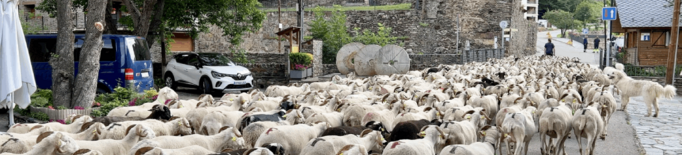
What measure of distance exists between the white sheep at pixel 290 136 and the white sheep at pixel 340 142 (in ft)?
1.90

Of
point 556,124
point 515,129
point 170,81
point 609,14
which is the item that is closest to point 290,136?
point 515,129

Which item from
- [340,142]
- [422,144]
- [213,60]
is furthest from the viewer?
[213,60]

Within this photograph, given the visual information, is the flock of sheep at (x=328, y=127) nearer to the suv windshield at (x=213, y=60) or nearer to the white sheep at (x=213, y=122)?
the white sheep at (x=213, y=122)

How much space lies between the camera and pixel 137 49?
1413cm

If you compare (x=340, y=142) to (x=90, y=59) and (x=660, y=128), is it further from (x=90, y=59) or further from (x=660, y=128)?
(x=660, y=128)

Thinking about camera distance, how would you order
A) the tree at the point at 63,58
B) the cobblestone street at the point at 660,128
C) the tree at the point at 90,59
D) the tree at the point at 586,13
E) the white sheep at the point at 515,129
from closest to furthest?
1. the white sheep at the point at 515,129
2. the cobblestone street at the point at 660,128
3. the tree at the point at 63,58
4. the tree at the point at 90,59
5. the tree at the point at 586,13

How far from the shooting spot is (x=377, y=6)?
140 ft

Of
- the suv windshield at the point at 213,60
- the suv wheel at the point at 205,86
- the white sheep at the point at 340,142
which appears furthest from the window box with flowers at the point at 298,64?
the white sheep at the point at 340,142

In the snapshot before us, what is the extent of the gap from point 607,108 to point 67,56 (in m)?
9.65

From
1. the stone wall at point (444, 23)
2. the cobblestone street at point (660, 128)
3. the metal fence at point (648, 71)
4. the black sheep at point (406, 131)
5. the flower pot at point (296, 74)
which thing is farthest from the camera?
the stone wall at point (444, 23)

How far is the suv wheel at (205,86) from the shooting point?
18.0 m

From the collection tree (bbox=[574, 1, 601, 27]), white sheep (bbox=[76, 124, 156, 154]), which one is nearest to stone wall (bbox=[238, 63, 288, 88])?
white sheep (bbox=[76, 124, 156, 154])

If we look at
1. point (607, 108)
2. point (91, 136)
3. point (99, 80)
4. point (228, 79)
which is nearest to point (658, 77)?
point (607, 108)

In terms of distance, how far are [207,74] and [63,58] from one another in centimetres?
648
